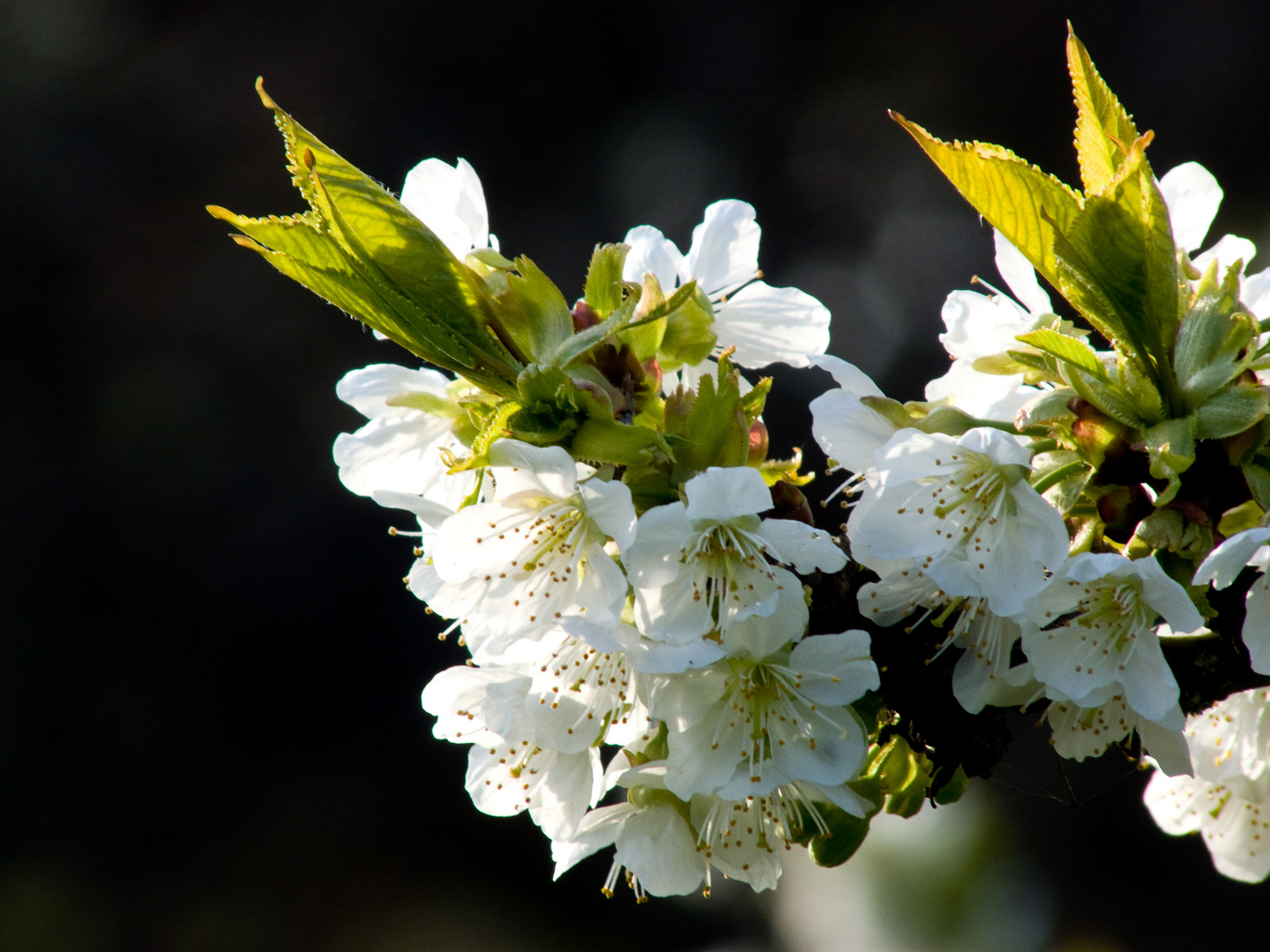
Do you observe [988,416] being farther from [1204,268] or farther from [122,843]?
[122,843]

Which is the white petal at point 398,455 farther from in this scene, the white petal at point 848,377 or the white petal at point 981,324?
the white petal at point 981,324

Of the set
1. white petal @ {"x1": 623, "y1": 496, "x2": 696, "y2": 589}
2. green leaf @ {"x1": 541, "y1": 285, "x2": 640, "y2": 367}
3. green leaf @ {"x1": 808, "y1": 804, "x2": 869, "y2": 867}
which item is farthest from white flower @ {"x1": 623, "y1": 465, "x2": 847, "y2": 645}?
→ green leaf @ {"x1": 808, "y1": 804, "x2": 869, "y2": 867}

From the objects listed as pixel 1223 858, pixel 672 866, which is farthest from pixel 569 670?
pixel 1223 858

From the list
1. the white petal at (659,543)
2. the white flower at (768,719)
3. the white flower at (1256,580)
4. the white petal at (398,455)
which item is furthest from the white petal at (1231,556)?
the white petal at (398,455)

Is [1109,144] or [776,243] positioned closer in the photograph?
[1109,144]

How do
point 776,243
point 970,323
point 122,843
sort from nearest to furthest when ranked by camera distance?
point 970,323 → point 122,843 → point 776,243
